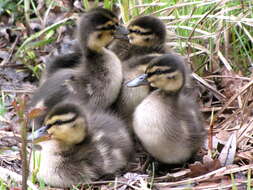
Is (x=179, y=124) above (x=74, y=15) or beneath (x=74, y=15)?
beneath

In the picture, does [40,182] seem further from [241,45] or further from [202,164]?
[241,45]

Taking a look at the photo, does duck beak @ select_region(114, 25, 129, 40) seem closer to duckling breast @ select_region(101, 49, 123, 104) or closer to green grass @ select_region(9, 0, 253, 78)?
duckling breast @ select_region(101, 49, 123, 104)

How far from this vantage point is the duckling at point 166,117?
3023mm

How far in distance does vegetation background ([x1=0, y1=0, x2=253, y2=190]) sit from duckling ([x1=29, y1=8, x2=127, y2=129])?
20 centimetres

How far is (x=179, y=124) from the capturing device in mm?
3045

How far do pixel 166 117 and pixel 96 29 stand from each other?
710 millimetres

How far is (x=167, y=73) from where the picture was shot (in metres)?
3.01

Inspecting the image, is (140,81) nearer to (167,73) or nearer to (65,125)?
(167,73)

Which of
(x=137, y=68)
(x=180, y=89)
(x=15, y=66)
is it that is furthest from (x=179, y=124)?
(x=15, y=66)

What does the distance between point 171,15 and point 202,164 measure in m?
1.54

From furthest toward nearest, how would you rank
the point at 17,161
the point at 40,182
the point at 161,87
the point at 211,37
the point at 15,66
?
the point at 15,66 → the point at 211,37 → the point at 17,161 → the point at 161,87 → the point at 40,182

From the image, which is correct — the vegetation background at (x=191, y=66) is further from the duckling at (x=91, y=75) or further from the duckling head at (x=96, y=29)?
the duckling head at (x=96, y=29)

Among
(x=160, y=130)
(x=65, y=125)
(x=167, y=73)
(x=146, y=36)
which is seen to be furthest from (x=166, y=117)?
(x=146, y=36)

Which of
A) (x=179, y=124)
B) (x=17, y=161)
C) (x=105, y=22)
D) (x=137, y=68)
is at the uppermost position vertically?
(x=105, y=22)
